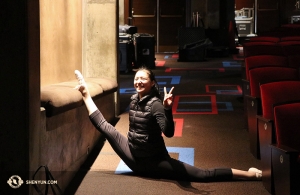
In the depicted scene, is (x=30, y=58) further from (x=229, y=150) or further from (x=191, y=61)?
(x=191, y=61)

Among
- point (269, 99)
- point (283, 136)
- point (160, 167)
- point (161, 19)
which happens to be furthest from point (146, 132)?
point (161, 19)

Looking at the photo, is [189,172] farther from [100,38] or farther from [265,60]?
[100,38]

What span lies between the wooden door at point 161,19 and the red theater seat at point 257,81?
12985 millimetres

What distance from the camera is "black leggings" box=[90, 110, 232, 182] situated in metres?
3.86

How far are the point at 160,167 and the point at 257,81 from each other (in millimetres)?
1243

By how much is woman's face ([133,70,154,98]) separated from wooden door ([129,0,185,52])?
13641 millimetres

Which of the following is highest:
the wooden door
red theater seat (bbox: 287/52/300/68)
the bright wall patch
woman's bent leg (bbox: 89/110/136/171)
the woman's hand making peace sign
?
the wooden door

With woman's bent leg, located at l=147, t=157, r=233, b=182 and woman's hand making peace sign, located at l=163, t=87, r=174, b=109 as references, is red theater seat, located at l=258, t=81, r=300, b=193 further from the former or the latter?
woman's hand making peace sign, located at l=163, t=87, r=174, b=109

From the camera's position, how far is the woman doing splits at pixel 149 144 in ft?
12.7

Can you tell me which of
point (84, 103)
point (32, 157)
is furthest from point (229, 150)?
point (32, 157)

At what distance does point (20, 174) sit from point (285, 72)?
8.34 feet

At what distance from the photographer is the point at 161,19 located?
1756cm

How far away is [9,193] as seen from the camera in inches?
107

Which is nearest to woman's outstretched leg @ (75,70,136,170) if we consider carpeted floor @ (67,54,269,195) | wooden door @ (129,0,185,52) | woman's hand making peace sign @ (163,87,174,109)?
carpeted floor @ (67,54,269,195)
